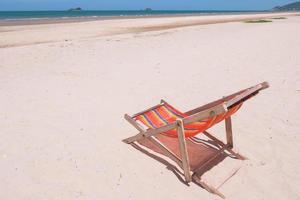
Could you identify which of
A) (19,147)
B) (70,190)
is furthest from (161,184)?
(19,147)

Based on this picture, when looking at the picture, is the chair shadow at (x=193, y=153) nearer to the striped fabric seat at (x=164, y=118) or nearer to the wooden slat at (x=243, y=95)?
the striped fabric seat at (x=164, y=118)

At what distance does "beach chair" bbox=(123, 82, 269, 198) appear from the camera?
3229mm

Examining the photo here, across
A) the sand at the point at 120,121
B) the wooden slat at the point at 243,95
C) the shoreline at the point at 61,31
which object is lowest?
the shoreline at the point at 61,31

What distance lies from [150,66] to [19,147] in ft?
18.5

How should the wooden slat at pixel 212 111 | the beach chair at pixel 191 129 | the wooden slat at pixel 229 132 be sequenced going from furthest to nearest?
the wooden slat at pixel 229 132
the beach chair at pixel 191 129
the wooden slat at pixel 212 111

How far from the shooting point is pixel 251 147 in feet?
13.9

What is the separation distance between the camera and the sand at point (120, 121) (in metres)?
3.33

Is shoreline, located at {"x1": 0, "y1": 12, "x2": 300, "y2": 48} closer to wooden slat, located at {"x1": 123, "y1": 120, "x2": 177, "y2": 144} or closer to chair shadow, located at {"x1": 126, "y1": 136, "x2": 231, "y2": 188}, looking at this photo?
wooden slat, located at {"x1": 123, "y1": 120, "x2": 177, "y2": 144}

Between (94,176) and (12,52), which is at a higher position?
(94,176)

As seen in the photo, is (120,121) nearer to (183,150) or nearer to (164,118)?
(164,118)

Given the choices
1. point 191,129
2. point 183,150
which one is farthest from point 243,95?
point 183,150

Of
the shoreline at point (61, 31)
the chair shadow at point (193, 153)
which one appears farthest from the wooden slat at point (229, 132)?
the shoreline at point (61, 31)

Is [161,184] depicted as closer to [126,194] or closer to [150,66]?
Answer: [126,194]

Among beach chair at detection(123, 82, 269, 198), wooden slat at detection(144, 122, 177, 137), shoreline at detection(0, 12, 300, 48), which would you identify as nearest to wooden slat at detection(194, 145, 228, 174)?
beach chair at detection(123, 82, 269, 198)
